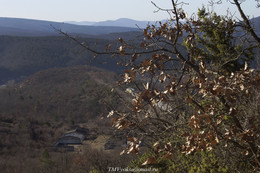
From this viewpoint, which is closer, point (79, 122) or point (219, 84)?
point (219, 84)

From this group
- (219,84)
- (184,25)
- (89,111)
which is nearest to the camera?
(219,84)

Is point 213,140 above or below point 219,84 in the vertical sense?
below

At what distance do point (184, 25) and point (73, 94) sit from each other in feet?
225

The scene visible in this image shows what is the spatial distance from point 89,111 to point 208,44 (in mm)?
50866

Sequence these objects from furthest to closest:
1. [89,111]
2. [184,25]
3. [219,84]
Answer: [89,111], [184,25], [219,84]

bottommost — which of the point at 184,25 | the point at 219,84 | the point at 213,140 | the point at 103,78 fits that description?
the point at 103,78

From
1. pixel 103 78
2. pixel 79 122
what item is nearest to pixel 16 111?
pixel 79 122

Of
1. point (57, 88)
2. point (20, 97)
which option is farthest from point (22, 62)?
point (20, 97)

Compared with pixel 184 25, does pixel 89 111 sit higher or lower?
lower

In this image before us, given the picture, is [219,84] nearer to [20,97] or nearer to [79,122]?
[79,122]

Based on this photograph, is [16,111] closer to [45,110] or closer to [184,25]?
[45,110]

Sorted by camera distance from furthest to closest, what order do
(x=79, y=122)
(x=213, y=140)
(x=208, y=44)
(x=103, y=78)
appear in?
1. (x=103, y=78)
2. (x=79, y=122)
3. (x=208, y=44)
4. (x=213, y=140)

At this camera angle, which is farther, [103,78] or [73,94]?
[103,78]

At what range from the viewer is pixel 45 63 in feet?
398
